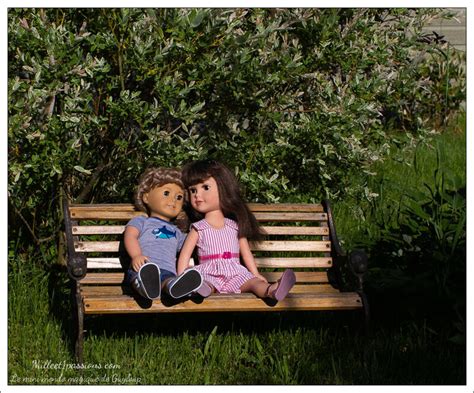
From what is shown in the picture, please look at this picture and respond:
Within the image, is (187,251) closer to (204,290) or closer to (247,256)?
(247,256)

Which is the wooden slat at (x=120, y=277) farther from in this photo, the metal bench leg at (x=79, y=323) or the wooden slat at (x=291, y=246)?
the metal bench leg at (x=79, y=323)

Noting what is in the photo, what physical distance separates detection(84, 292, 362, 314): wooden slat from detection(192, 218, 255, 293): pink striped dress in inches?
12.2

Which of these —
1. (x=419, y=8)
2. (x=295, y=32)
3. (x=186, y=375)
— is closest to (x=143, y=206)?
→ (x=186, y=375)

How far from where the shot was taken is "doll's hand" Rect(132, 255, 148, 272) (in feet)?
17.0

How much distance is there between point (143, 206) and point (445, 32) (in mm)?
8022

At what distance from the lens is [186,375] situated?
4.92 meters

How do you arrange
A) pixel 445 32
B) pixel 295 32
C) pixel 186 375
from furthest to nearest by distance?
pixel 445 32, pixel 295 32, pixel 186 375

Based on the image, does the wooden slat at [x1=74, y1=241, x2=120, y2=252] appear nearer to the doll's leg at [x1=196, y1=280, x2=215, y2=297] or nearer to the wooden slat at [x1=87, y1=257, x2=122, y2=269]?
the wooden slat at [x1=87, y1=257, x2=122, y2=269]

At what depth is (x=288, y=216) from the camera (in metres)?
5.83

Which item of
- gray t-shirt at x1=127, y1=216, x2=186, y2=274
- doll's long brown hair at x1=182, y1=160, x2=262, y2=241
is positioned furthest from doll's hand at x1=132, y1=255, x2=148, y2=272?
doll's long brown hair at x1=182, y1=160, x2=262, y2=241

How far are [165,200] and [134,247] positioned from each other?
0.38 m

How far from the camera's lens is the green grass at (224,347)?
4910mm

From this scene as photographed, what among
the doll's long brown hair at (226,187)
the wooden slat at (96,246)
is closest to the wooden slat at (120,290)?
the wooden slat at (96,246)

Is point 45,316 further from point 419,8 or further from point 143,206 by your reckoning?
point 419,8
